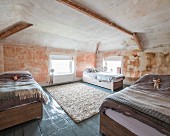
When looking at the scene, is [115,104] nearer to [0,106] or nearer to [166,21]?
[0,106]

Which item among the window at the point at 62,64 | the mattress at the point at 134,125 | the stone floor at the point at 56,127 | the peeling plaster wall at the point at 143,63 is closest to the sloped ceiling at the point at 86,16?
the peeling plaster wall at the point at 143,63

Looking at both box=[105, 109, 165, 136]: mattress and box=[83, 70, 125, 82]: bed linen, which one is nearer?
box=[105, 109, 165, 136]: mattress

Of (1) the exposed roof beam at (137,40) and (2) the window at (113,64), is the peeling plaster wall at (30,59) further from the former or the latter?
(1) the exposed roof beam at (137,40)

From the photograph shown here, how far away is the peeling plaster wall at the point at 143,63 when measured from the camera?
160 inches

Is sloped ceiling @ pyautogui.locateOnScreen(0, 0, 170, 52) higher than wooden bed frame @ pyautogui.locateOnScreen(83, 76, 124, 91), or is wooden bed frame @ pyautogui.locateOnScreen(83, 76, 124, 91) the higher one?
sloped ceiling @ pyautogui.locateOnScreen(0, 0, 170, 52)

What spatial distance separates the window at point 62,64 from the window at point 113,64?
2.32 m

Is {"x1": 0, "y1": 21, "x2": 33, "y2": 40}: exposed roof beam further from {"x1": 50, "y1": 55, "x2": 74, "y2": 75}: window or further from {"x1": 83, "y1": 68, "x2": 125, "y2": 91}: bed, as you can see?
{"x1": 83, "y1": 68, "x2": 125, "y2": 91}: bed

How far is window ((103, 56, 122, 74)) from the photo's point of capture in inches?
222

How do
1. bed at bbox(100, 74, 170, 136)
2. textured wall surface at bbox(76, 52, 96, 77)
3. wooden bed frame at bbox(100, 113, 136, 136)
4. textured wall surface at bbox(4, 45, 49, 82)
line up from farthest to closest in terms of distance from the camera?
1. textured wall surface at bbox(76, 52, 96, 77)
2. textured wall surface at bbox(4, 45, 49, 82)
3. wooden bed frame at bbox(100, 113, 136, 136)
4. bed at bbox(100, 74, 170, 136)

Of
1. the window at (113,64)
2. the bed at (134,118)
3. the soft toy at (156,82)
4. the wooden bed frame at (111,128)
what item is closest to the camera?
the bed at (134,118)

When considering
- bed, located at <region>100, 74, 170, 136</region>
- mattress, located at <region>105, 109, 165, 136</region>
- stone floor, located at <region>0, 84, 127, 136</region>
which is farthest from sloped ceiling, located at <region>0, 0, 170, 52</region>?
stone floor, located at <region>0, 84, 127, 136</region>

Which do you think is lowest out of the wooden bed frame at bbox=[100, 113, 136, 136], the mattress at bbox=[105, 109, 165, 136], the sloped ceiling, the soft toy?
the wooden bed frame at bbox=[100, 113, 136, 136]

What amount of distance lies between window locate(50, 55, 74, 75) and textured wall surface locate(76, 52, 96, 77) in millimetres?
441

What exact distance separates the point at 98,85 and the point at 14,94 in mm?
3711
